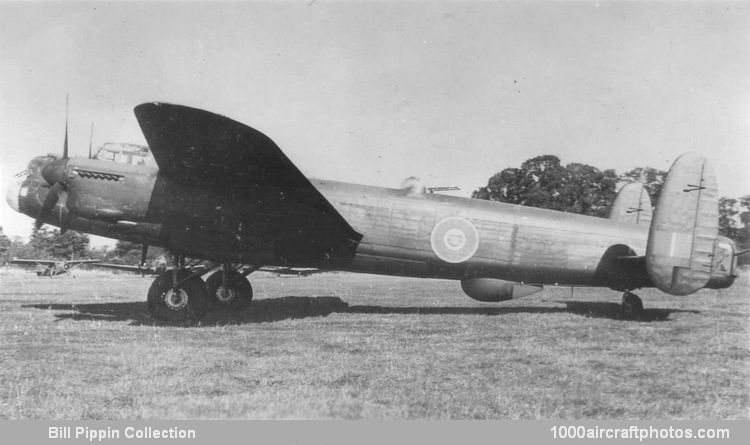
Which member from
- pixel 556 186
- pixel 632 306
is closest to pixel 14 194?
pixel 632 306

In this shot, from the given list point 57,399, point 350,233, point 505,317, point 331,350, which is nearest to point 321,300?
point 350,233

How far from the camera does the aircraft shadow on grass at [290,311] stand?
845 centimetres

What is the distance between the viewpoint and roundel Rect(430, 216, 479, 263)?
29.2ft

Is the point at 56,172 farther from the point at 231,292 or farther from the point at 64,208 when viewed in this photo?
the point at 231,292

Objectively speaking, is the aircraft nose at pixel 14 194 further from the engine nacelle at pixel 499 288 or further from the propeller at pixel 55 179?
the engine nacelle at pixel 499 288

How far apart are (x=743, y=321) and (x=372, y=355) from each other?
20.7 ft

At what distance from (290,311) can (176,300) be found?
2.19m

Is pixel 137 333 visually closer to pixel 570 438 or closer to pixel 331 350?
pixel 331 350

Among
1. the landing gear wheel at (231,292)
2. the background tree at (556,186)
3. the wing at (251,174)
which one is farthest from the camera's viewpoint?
the background tree at (556,186)

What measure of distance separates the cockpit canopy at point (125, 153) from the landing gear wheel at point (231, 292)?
2.66 m

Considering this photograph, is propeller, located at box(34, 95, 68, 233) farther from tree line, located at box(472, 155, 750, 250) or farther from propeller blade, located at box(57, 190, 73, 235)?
tree line, located at box(472, 155, 750, 250)

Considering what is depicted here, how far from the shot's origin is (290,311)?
9.62 meters

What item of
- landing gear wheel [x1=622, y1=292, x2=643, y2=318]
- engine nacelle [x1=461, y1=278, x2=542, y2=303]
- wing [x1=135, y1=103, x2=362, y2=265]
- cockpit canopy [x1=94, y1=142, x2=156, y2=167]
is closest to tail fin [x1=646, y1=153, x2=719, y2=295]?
landing gear wheel [x1=622, y1=292, x2=643, y2=318]

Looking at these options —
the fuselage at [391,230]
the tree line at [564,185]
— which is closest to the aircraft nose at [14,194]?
the fuselage at [391,230]
